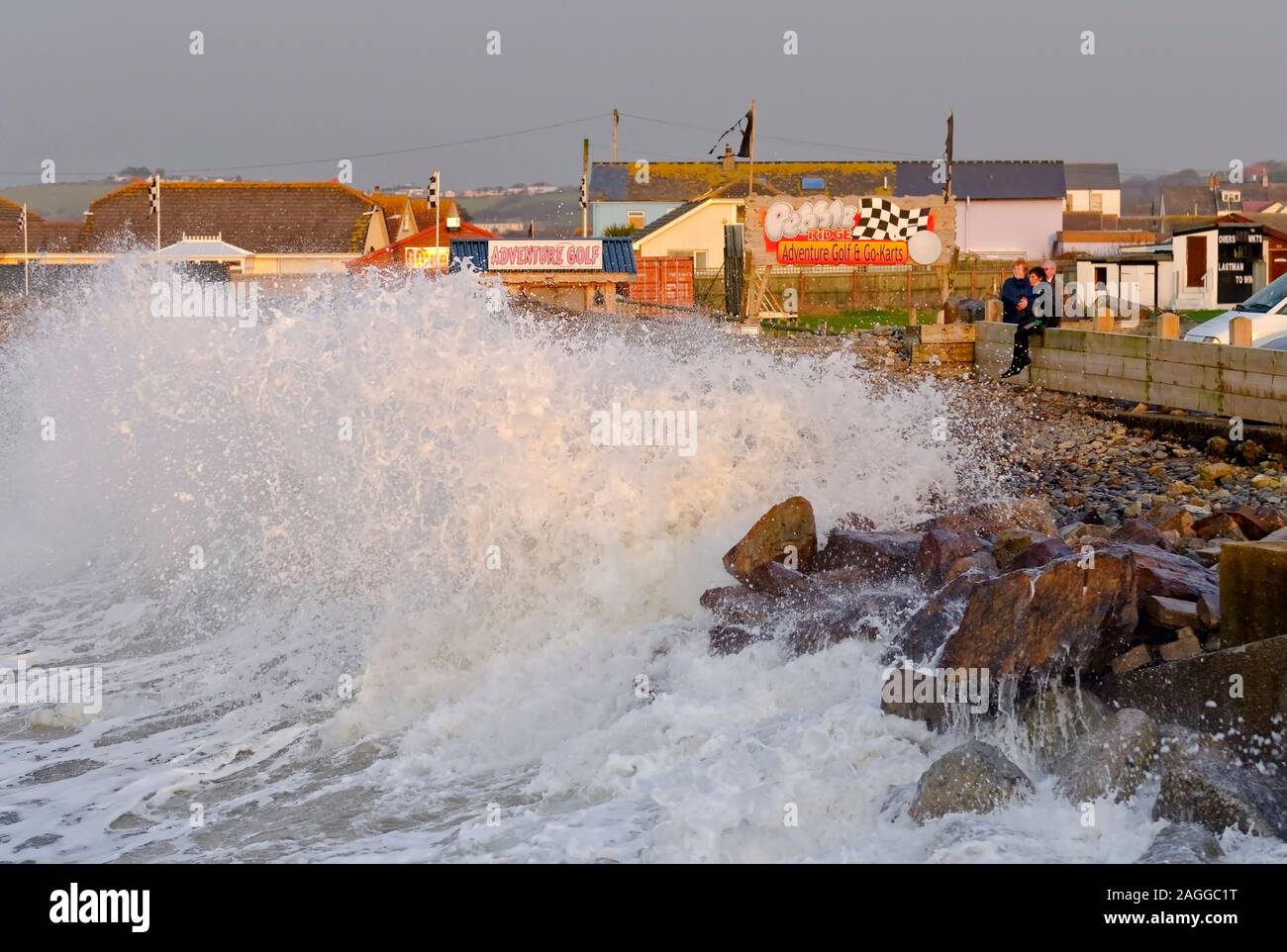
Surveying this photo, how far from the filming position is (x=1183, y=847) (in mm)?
6281

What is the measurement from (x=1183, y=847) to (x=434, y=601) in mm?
6102

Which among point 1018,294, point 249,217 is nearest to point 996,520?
point 1018,294

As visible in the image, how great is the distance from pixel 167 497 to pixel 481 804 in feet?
27.1

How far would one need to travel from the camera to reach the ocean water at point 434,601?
7297 mm

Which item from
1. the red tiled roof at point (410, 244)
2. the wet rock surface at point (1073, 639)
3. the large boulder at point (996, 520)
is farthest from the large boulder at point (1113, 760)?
the red tiled roof at point (410, 244)

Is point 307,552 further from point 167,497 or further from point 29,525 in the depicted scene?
point 29,525

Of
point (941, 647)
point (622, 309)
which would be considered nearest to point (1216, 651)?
point (941, 647)

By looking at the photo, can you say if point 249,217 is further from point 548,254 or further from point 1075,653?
point 1075,653

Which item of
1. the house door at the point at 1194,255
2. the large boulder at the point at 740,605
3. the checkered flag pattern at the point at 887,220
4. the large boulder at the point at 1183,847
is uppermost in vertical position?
the checkered flag pattern at the point at 887,220

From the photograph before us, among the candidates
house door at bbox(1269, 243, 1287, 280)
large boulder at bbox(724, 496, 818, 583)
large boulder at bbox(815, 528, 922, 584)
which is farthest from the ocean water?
house door at bbox(1269, 243, 1287, 280)

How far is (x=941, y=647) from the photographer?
8164 mm

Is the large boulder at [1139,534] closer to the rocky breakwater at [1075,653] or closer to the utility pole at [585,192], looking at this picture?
the rocky breakwater at [1075,653]

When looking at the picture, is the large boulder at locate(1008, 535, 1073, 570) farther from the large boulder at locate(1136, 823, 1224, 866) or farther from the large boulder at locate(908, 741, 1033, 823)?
the large boulder at locate(1136, 823, 1224, 866)

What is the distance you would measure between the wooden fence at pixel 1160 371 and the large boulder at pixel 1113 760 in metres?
10.5
